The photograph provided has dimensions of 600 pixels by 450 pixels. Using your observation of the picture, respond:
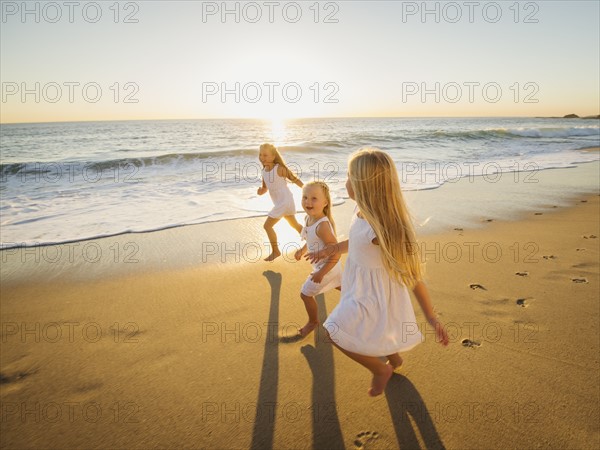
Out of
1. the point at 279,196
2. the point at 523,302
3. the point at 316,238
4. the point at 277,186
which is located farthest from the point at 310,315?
the point at 277,186

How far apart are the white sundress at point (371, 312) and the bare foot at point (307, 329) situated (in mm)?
879

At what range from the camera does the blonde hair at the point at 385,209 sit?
221 centimetres

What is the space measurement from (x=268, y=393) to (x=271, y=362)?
34 centimetres

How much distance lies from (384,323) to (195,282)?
2586mm

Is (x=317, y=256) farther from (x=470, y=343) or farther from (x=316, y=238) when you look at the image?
(x=470, y=343)

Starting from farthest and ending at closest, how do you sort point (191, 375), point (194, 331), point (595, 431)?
point (194, 331)
point (191, 375)
point (595, 431)

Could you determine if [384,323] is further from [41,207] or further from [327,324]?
[41,207]

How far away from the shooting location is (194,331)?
3246 millimetres

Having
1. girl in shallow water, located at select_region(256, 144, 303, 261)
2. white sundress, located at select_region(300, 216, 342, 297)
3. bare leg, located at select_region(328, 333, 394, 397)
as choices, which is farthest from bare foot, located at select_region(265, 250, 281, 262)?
bare leg, located at select_region(328, 333, 394, 397)

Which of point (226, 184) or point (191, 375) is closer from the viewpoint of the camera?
point (191, 375)

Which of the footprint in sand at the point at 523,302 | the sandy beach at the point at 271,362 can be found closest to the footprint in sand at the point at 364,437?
the sandy beach at the point at 271,362

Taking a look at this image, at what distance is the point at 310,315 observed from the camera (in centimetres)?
321

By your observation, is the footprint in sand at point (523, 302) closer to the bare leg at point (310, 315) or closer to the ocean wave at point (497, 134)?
the bare leg at point (310, 315)

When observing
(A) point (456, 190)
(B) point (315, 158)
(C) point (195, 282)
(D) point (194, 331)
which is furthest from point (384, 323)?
(B) point (315, 158)
